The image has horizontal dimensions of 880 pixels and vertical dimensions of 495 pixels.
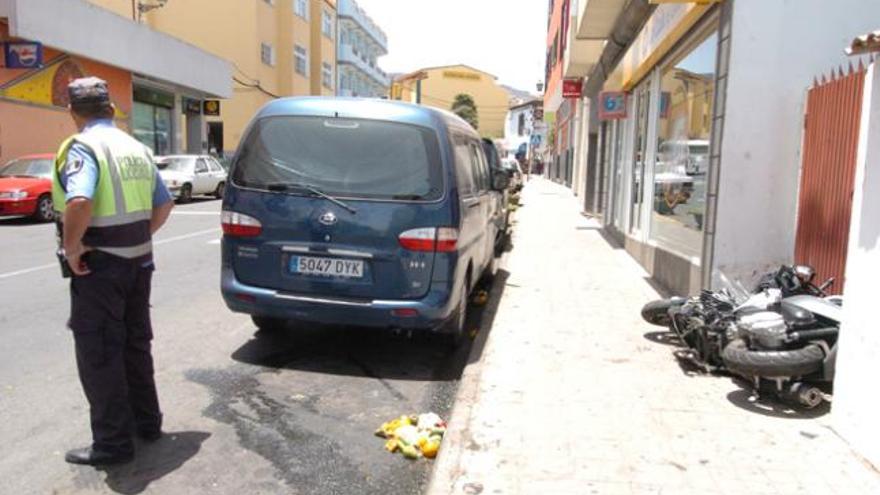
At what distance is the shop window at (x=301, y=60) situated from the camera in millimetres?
45125

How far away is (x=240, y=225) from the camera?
555 centimetres

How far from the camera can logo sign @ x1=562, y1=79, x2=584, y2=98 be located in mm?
23681

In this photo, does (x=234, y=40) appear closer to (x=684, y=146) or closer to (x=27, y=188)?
(x=27, y=188)

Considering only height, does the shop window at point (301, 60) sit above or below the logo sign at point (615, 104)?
above

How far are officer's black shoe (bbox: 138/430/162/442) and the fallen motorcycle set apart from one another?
350cm

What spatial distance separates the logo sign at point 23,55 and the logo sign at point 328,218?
16686 mm

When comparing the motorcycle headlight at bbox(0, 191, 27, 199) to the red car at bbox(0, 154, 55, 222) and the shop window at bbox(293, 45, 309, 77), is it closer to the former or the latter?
the red car at bbox(0, 154, 55, 222)

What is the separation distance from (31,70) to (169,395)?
18156mm

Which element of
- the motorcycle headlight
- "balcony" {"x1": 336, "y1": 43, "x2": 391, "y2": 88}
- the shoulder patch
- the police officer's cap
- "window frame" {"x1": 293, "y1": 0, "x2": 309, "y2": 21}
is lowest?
the motorcycle headlight

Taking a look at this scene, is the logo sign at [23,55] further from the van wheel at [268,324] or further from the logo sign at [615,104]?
the van wheel at [268,324]

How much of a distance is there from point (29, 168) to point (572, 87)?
1539cm

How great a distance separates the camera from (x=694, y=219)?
775 cm

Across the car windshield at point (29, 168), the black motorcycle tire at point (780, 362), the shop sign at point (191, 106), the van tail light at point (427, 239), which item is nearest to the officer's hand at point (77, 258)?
the van tail light at point (427, 239)

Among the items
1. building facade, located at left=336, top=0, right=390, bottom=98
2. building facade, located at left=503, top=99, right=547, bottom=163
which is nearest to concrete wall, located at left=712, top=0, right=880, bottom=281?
building facade, located at left=336, top=0, right=390, bottom=98
